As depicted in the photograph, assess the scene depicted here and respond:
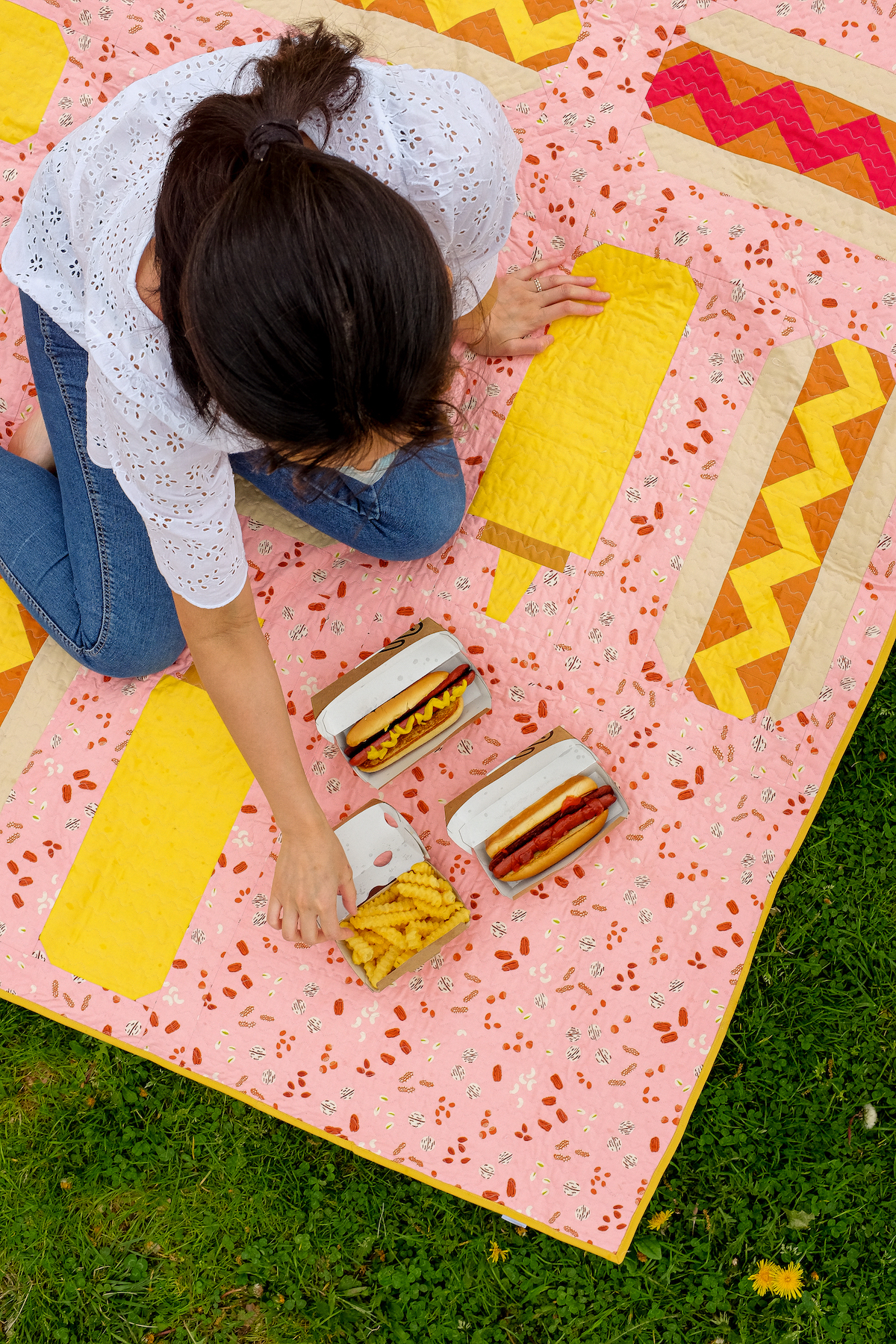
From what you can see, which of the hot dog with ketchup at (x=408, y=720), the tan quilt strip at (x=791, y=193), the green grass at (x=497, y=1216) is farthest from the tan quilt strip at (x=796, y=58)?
the hot dog with ketchup at (x=408, y=720)

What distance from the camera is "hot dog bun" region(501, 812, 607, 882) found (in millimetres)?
1178

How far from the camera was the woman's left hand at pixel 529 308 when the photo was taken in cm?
127

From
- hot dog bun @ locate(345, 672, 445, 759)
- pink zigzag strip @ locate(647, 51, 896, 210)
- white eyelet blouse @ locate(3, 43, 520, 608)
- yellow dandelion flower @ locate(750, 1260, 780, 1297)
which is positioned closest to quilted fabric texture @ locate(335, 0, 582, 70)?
pink zigzag strip @ locate(647, 51, 896, 210)

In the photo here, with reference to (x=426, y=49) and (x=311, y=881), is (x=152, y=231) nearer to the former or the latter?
(x=311, y=881)

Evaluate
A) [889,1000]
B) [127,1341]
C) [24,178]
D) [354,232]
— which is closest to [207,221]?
[354,232]

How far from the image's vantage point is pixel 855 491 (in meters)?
1.29

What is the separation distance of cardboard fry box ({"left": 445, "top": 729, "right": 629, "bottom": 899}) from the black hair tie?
2.67ft

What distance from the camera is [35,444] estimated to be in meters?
1.28

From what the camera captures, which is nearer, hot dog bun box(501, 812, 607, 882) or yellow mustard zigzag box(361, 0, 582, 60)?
hot dog bun box(501, 812, 607, 882)

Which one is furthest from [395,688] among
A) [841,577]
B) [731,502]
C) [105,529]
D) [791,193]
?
[791,193]

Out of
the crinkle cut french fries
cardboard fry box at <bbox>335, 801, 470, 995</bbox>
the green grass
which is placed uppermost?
cardboard fry box at <bbox>335, 801, 470, 995</bbox>

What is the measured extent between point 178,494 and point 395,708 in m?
0.47

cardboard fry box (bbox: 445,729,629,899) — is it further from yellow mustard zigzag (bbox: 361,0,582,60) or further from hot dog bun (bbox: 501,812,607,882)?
yellow mustard zigzag (bbox: 361,0,582,60)

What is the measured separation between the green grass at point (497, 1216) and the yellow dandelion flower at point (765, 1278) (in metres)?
0.01
